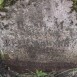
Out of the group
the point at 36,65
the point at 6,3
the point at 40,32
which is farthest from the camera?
the point at 36,65

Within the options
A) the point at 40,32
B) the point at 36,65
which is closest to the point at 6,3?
the point at 40,32

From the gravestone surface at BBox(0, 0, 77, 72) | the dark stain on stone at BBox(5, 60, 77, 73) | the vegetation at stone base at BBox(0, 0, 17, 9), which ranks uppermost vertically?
the vegetation at stone base at BBox(0, 0, 17, 9)

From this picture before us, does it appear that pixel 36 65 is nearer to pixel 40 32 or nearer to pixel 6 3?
pixel 40 32

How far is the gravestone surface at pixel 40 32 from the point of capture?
3.22 metres

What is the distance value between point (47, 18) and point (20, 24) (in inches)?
16.7

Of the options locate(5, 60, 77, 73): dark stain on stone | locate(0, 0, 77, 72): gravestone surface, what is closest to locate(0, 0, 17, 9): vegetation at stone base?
locate(0, 0, 77, 72): gravestone surface

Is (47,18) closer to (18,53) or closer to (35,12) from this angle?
(35,12)

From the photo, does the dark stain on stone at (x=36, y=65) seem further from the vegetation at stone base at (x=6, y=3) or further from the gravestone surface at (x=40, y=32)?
the vegetation at stone base at (x=6, y=3)

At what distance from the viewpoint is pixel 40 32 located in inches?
136

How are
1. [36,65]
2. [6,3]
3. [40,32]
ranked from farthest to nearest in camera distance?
[36,65] < [40,32] < [6,3]

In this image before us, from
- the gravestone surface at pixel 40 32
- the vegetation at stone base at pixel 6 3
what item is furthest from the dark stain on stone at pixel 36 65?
the vegetation at stone base at pixel 6 3

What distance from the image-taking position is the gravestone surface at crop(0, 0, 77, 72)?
3.22m

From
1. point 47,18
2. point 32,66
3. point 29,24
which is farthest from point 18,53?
point 47,18

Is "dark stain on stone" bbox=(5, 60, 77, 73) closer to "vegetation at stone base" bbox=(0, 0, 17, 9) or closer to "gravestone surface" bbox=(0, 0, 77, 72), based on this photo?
"gravestone surface" bbox=(0, 0, 77, 72)
